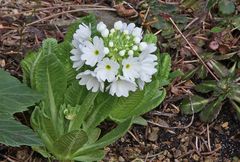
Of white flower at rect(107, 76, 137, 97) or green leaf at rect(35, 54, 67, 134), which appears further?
green leaf at rect(35, 54, 67, 134)

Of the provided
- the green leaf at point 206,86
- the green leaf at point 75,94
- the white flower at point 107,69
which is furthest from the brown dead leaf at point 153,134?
the white flower at point 107,69

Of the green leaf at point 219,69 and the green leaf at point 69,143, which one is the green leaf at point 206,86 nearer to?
the green leaf at point 219,69

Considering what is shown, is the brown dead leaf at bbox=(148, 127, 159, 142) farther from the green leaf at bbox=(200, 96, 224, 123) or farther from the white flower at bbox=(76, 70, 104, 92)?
the white flower at bbox=(76, 70, 104, 92)

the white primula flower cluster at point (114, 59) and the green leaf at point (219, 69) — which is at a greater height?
the white primula flower cluster at point (114, 59)

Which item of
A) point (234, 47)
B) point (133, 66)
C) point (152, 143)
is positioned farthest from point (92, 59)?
point (234, 47)

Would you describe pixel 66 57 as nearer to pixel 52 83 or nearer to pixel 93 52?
pixel 52 83

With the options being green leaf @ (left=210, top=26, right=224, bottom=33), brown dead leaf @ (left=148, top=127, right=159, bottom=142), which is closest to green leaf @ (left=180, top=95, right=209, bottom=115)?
brown dead leaf @ (left=148, top=127, right=159, bottom=142)
